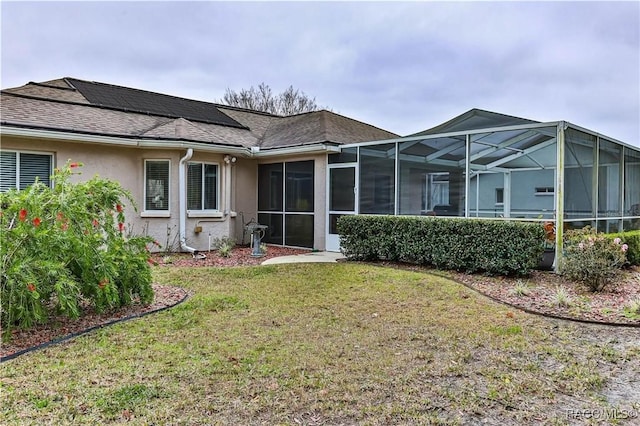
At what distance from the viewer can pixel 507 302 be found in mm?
6902

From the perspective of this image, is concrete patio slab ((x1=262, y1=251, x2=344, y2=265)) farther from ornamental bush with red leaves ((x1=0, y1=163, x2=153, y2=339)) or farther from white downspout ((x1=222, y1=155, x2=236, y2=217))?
ornamental bush with red leaves ((x1=0, y1=163, x2=153, y2=339))

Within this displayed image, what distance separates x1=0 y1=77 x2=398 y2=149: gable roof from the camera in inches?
436

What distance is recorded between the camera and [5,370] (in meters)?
3.96

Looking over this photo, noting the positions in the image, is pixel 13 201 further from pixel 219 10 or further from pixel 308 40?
pixel 308 40

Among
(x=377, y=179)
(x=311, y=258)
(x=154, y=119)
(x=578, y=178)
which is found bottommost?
(x=311, y=258)

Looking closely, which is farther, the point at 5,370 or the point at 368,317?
the point at 368,317

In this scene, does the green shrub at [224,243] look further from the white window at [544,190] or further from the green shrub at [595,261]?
the white window at [544,190]

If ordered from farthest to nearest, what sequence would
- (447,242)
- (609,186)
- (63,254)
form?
(609,186) → (447,242) → (63,254)

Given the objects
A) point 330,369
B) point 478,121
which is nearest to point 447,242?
point 478,121

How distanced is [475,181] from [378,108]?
19.6m

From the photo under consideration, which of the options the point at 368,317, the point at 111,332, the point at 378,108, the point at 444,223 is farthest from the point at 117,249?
the point at 378,108

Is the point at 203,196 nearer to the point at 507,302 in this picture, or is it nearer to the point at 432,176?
the point at 432,176

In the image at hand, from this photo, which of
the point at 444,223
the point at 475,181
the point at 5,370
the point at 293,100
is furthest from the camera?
the point at 293,100

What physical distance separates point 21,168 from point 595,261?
1217cm
